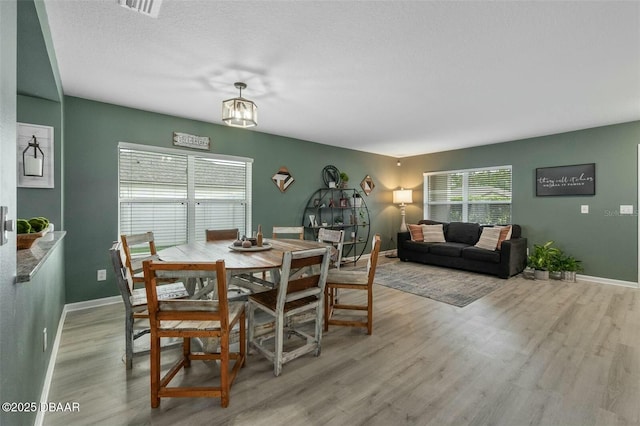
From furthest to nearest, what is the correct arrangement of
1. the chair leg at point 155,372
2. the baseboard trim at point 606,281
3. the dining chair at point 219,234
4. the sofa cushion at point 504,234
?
the sofa cushion at point 504,234 → the baseboard trim at point 606,281 → the dining chair at point 219,234 → the chair leg at point 155,372

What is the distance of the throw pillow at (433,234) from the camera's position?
585cm

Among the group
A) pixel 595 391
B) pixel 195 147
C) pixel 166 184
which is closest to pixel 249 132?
pixel 195 147

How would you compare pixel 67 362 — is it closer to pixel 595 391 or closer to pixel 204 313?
pixel 204 313

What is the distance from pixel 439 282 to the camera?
4.46 metres

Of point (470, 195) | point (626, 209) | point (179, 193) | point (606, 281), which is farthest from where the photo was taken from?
point (470, 195)

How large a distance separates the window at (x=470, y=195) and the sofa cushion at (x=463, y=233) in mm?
484

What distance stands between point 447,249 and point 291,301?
402cm

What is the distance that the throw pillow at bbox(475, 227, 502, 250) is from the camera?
497 cm

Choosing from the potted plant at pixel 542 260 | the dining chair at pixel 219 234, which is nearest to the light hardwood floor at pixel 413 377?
the dining chair at pixel 219 234

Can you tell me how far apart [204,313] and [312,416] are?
0.85 m

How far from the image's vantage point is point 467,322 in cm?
299

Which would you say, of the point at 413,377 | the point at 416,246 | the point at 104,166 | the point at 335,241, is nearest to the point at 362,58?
the point at 335,241

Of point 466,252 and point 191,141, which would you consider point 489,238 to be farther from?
point 191,141

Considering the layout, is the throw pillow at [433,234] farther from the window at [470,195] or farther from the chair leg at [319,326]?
the chair leg at [319,326]
